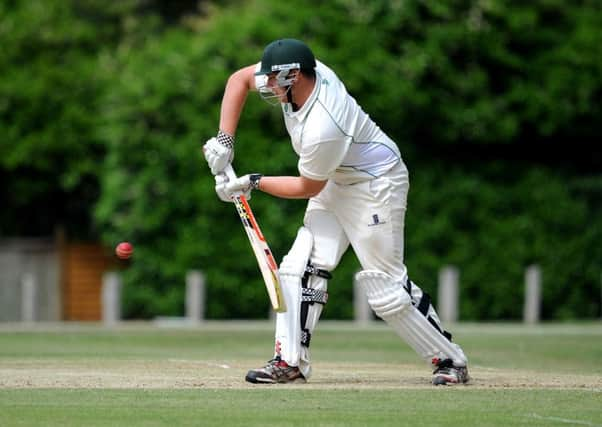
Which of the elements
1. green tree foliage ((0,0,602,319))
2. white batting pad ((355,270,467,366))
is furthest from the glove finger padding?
green tree foliage ((0,0,602,319))

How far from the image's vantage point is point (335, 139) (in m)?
7.71

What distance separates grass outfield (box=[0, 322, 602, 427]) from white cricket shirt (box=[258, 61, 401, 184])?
1.25 metres

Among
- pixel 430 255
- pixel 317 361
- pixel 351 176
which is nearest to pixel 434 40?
pixel 430 255

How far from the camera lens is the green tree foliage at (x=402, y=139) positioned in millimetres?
21469

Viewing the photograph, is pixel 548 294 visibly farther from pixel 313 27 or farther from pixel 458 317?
pixel 313 27

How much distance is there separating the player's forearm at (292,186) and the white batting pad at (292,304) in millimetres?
350

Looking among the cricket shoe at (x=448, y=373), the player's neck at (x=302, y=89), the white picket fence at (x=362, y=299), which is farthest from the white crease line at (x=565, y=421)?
the white picket fence at (x=362, y=299)

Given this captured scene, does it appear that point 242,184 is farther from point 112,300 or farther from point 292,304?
point 112,300

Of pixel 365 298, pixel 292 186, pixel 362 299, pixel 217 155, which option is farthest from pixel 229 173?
pixel 362 299

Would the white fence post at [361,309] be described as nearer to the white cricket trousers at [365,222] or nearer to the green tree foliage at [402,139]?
the green tree foliage at [402,139]

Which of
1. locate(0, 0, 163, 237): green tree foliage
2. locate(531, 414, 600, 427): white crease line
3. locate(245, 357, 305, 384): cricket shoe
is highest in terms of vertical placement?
locate(0, 0, 163, 237): green tree foliage

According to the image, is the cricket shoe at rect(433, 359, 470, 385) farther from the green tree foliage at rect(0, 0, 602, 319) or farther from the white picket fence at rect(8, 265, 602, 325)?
the green tree foliage at rect(0, 0, 602, 319)

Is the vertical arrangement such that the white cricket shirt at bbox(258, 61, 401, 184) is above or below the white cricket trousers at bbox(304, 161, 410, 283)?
above

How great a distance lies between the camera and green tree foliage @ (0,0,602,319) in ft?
70.4
